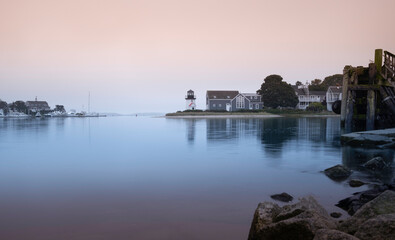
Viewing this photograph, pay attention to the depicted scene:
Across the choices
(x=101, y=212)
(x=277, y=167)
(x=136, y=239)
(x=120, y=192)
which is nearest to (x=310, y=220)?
(x=136, y=239)

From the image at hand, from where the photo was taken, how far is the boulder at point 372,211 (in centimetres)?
510

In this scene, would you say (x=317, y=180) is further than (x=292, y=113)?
No

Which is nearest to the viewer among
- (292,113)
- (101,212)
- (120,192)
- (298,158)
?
(101,212)

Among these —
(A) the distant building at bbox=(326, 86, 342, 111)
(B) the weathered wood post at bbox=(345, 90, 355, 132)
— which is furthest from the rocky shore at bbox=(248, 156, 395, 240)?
(A) the distant building at bbox=(326, 86, 342, 111)

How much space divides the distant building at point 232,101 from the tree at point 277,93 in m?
4.74

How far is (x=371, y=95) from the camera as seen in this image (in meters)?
23.3

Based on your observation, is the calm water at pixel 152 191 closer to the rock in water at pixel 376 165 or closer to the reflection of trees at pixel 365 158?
the reflection of trees at pixel 365 158

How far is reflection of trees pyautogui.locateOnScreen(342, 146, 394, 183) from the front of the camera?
12102 mm

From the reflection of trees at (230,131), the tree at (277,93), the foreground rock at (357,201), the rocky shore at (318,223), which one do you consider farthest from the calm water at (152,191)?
the tree at (277,93)

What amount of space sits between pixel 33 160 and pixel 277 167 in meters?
13.9

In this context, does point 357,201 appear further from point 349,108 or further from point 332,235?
point 349,108

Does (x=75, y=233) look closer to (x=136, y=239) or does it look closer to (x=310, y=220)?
(x=136, y=239)

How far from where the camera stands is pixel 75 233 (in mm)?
7000

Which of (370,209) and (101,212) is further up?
(370,209)
